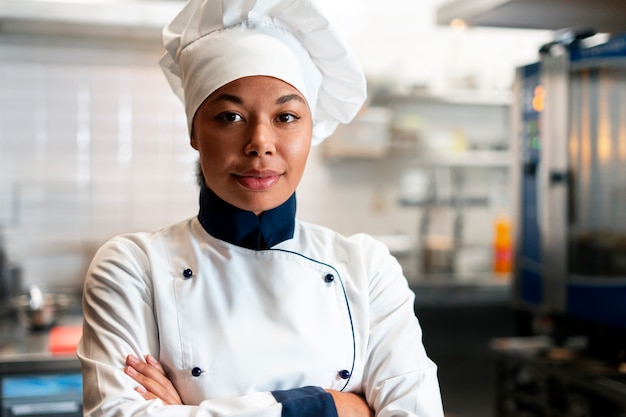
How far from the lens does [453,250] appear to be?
15.5 ft

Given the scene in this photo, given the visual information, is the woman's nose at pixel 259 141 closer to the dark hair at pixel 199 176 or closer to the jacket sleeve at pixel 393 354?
the dark hair at pixel 199 176

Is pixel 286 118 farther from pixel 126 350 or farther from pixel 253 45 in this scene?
pixel 126 350

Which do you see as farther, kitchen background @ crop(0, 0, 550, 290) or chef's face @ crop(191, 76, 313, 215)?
kitchen background @ crop(0, 0, 550, 290)

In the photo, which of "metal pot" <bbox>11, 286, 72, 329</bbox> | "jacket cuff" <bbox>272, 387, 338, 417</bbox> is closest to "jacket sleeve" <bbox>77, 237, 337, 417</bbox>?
"jacket cuff" <bbox>272, 387, 338, 417</bbox>

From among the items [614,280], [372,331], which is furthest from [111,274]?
[614,280]

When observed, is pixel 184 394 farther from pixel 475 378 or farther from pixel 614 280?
pixel 475 378

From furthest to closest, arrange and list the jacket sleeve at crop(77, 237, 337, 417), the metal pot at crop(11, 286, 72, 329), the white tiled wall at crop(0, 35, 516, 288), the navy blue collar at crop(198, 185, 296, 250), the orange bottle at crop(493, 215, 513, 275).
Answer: the orange bottle at crop(493, 215, 513, 275)
the white tiled wall at crop(0, 35, 516, 288)
the metal pot at crop(11, 286, 72, 329)
the navy blue collar at crop(198, 185, 296, 250)
the jacket sleeve at crop(77, 237, 337, 417)

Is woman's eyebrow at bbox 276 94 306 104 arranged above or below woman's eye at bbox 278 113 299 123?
above

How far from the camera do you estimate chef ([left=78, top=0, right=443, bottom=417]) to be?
4.11 ft

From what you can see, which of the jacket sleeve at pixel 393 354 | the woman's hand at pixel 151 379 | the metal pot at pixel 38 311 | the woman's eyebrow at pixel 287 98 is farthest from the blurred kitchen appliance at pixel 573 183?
the metal pot at pixel 38 311

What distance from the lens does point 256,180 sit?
1.27 meters

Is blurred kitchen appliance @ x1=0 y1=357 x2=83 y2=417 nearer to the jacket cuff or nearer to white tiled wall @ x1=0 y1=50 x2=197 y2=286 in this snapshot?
white tiled wall @ x1=0 y1=50 x2=197 y2=286

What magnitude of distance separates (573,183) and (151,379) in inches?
77.8

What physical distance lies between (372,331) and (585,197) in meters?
1.61
